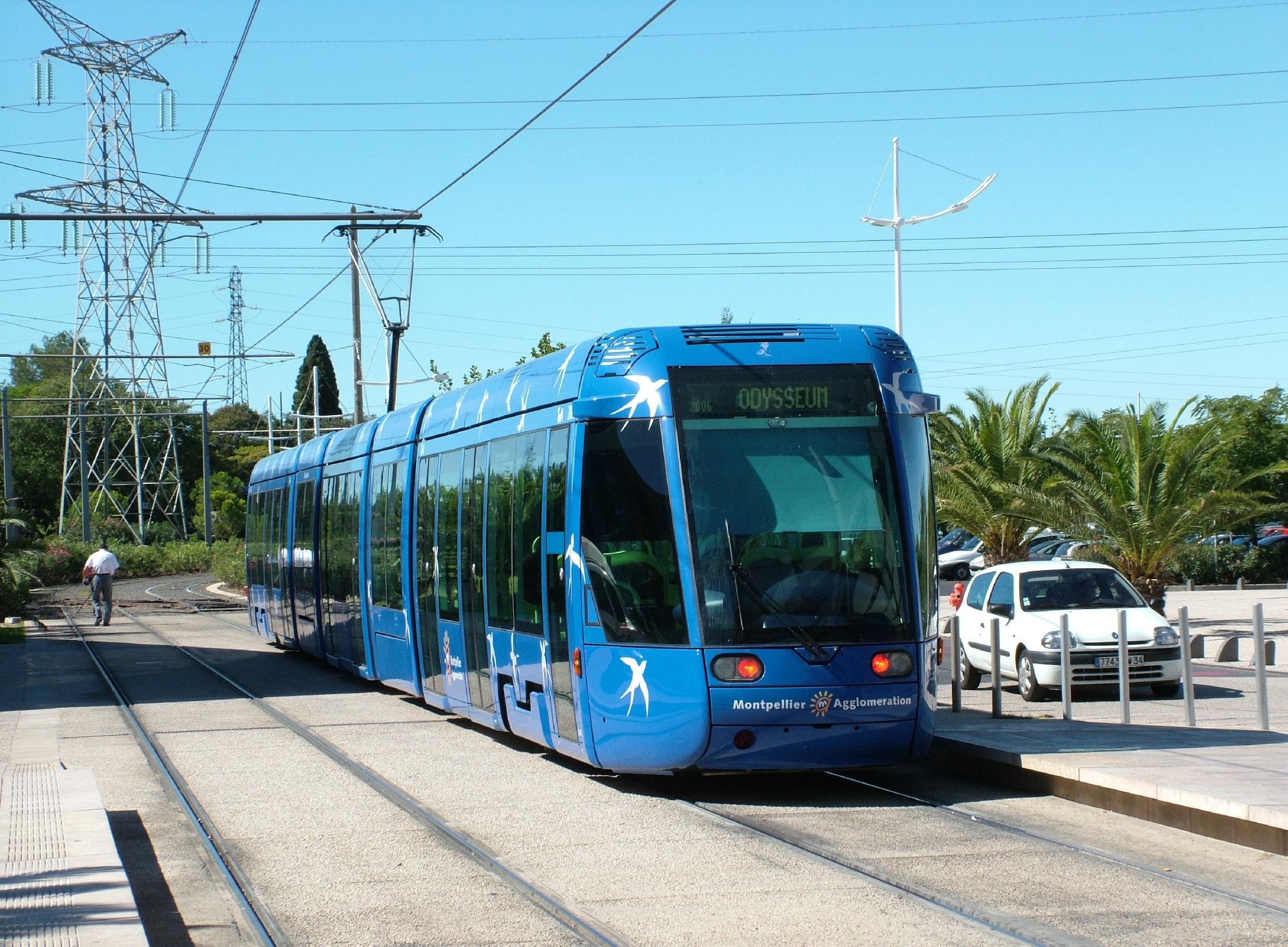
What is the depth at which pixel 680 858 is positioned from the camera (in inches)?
315

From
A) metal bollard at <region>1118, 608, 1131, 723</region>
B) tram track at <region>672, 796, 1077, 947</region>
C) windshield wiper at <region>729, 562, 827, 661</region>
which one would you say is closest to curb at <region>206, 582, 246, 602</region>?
metal bollard at <region>1118, 608, 1131, 723</region>

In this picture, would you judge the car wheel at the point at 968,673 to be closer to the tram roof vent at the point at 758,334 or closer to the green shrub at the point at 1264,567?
the tram roof vent at the point at 758,334

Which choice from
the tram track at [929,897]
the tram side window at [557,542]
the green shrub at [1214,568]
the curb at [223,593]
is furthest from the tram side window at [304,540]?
the green shrub at [1214,568]

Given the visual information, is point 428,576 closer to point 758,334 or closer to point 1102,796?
point 758,334

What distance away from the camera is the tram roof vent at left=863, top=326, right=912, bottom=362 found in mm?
10391

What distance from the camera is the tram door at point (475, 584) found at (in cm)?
1256

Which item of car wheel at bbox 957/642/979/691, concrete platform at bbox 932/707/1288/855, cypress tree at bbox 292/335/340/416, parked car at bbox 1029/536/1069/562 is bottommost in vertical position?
car wheel at bbox 957/642/979/691

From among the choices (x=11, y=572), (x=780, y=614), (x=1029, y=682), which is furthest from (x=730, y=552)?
(x=11, y=572)

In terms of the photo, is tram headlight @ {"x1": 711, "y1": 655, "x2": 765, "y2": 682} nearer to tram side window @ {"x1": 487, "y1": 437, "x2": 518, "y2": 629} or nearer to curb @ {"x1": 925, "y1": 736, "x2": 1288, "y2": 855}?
curb @ {"x1": 925, "y1": 736, "x2": 1288, "y2": 855}

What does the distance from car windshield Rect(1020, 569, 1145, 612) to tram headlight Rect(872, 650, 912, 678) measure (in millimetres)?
8186

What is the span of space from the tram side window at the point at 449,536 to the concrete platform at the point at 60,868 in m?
3.75

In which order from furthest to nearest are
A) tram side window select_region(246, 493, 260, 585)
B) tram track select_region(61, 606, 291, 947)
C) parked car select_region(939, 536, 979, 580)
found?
parked car select_region(939, 536, 979, 580), tram side window select_region(246, 493, 260, 585), tram track select_region(61, 606, 291, 947)

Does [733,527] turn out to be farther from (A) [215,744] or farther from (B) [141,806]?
(A) [215,744]

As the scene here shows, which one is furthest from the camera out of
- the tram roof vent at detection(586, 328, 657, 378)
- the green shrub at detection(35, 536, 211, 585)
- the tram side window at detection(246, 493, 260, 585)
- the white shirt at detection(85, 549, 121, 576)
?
the green shrub at detection(35, 536, 211, 585)
